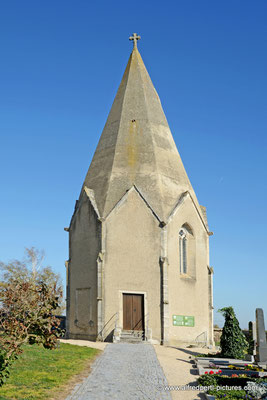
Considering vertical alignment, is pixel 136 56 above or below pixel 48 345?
above

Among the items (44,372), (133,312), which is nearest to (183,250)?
(133,312)

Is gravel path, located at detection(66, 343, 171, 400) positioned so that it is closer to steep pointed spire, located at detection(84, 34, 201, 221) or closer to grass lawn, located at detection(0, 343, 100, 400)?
grass lawn, located at detection(0, 343, 100, 400)

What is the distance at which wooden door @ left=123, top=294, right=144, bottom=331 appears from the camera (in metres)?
28.9

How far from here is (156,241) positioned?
2964 cm

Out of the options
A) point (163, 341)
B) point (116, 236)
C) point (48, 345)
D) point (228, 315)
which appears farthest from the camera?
point (116, 236)

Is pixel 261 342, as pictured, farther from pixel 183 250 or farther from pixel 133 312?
pixel 183 250

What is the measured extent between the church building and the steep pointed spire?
0.23 ft

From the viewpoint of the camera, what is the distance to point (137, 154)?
32.8 metres

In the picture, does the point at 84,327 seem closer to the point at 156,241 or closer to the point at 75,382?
the point at 156,241

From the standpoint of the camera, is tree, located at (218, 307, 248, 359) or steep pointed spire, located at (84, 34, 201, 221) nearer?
tree, located at (218, 307, 248, 359)

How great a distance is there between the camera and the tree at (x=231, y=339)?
75.2ft

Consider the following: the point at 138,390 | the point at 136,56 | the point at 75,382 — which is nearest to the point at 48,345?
the point at 75,382

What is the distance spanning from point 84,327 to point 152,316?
15.0 feet

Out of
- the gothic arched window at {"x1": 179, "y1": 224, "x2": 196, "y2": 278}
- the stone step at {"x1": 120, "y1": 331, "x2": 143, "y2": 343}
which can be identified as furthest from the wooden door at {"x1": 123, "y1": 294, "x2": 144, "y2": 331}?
the gothic arched window at {"x1": 179, "y1": 224, "x2": 196, "y2": 278}
